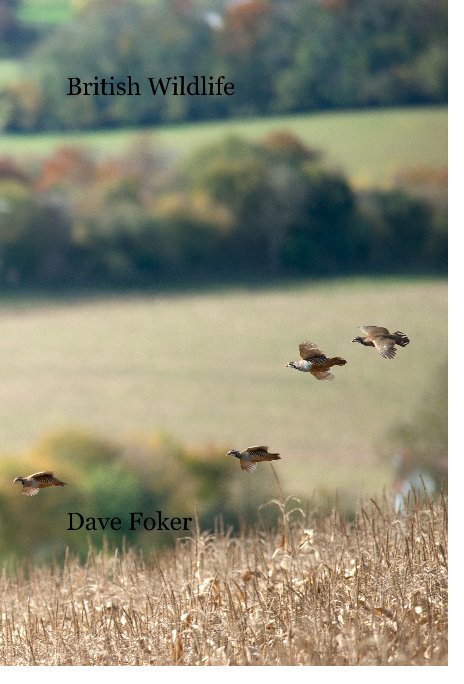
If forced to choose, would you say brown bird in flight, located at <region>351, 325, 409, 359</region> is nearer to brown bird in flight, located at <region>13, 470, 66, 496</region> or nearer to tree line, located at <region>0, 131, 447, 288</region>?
brown bird in flight, located at <region>13, 470, 66, 496</region>

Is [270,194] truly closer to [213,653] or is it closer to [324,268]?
[324,268]

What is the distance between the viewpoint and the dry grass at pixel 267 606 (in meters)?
2.84

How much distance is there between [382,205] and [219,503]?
140cm

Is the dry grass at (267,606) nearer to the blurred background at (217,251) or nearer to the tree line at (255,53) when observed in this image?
the blurred background at (217,251)

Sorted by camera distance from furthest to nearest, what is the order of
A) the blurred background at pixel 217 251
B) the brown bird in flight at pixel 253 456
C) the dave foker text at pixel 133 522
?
the blurred background at pixel 217 251
the dave foker text at pixel 133 522
the brown bird in flight at pixel 253 456

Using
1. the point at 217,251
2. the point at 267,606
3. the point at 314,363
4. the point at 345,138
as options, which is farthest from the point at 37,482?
the point at 345,138

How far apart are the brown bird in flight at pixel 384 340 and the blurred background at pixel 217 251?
0.98 metres

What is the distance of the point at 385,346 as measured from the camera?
9.96ft

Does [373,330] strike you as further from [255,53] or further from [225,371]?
[255,53]

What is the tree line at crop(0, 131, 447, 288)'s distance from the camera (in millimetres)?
4156

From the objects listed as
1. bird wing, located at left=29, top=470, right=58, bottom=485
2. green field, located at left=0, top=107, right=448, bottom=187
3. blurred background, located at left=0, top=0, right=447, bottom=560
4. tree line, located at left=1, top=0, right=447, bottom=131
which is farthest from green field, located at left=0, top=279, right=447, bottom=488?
bird wing, located at left=29, top=470, right=58, bottom=485

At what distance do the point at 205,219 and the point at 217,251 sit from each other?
136 mm

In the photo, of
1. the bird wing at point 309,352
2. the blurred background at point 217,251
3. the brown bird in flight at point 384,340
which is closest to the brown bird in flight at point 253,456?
the bird wing at point 309,352

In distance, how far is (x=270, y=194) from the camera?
4188mm
